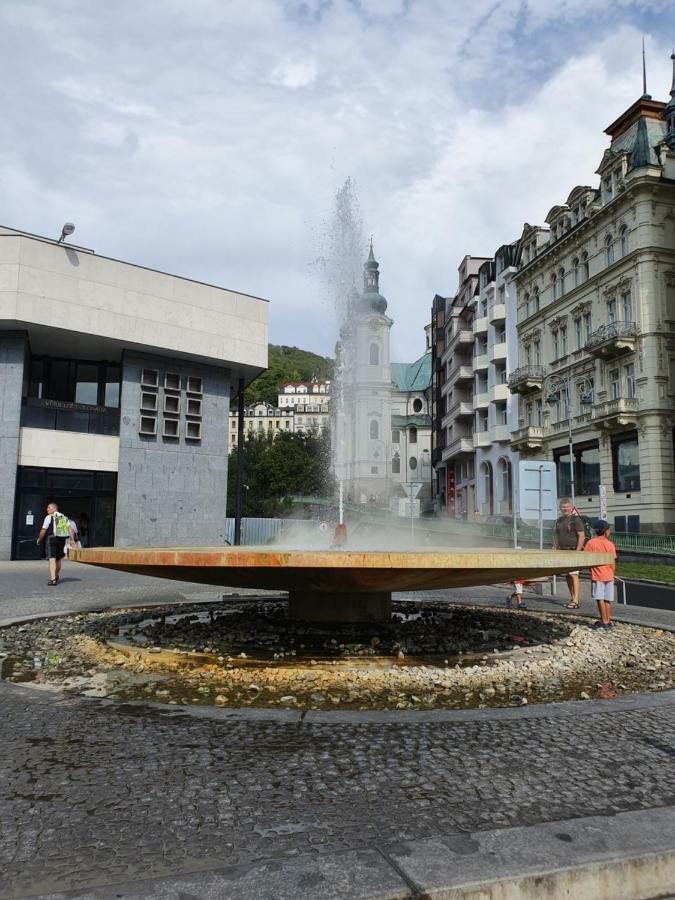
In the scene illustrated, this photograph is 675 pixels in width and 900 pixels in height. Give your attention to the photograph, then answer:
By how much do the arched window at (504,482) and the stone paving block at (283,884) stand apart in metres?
46.5

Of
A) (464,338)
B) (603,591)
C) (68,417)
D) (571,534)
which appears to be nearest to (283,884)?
(603,591)

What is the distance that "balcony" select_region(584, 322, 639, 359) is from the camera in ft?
113

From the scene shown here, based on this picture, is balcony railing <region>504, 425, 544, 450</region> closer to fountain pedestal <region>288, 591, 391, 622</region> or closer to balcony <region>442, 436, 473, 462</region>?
balcony <region>442, 436, 473, 462</region>

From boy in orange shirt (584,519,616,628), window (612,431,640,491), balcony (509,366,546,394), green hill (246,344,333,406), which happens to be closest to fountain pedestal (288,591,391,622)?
boy in orange shirt (584,519,616,628)

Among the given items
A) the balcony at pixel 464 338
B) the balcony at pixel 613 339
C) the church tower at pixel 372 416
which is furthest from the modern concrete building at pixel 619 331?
the church tower at pixel 372 416

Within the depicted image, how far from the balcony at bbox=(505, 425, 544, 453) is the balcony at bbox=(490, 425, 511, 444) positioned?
10.5 ft

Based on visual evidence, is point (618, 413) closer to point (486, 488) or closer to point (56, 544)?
point (486, 488)

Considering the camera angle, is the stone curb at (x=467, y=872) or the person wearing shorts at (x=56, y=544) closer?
the stone curb at (x=467, y=872)

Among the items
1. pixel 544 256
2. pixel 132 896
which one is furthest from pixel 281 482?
pixel 132 896

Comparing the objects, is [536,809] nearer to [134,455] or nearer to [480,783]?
[480,783]

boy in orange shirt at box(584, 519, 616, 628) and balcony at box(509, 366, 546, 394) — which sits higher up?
balcony at box(509, 366, 546, 394)

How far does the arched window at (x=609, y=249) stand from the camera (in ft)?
121

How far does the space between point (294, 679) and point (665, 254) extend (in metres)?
35.1

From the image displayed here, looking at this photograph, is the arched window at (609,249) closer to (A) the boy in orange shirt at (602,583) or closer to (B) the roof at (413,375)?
(A) the boy in orange shirt at (602,583)
